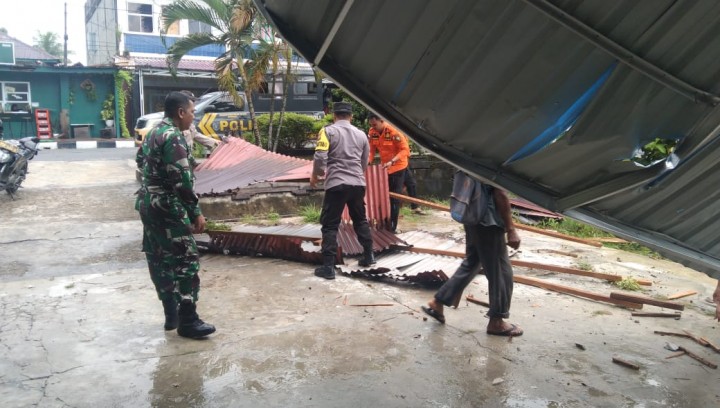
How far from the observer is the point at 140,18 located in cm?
2966

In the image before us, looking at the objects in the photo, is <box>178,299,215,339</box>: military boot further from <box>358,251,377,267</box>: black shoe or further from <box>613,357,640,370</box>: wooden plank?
<box>613,357,640,370</box>: wooden plank

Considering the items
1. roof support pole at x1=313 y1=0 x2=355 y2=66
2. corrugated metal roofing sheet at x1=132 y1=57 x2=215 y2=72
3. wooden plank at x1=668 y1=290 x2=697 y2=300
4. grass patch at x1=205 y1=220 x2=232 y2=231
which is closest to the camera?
roof support pole at x1=313 y1=0 x2=355 y2=66

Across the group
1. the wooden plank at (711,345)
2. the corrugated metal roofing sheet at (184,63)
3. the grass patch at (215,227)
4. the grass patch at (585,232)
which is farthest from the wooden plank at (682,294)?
the corrugated metal roofing sheet at (184,63)

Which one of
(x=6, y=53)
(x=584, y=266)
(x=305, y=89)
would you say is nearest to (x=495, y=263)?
(x=584, y=266)

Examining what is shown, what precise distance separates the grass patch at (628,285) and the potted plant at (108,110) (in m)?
25.3

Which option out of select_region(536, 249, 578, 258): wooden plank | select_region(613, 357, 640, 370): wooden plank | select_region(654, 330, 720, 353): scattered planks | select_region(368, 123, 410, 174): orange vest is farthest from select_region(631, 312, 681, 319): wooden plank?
select_region(368, 123, 410, 174): orange vest

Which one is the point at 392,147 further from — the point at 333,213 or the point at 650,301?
the point at 650,301

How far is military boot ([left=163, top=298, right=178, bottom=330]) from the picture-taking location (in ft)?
13.9

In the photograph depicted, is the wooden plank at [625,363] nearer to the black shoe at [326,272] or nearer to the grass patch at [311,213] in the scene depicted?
the black shoe at [326,272]

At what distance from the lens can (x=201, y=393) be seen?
3.34 metres

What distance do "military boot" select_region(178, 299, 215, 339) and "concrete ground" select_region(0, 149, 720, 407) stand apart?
0.07 metres

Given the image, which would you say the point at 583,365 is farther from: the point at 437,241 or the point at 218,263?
the point at 218,263

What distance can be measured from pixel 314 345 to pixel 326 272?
1657 mm

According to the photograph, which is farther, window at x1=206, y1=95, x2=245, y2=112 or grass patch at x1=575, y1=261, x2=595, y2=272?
window at x1=206, y1=95, x2=245, y2=112
